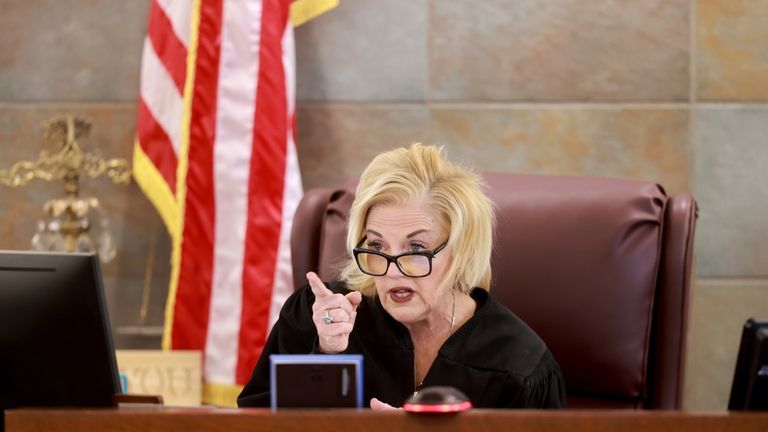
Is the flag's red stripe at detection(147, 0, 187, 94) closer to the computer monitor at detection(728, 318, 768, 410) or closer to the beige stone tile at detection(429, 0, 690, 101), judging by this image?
the beige stone tile at detection(429, 0, 690, 101)

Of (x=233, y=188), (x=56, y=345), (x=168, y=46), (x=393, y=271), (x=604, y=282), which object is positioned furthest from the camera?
(x=168, y=46)

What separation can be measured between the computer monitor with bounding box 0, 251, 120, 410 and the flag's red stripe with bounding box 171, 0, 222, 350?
1.46 m

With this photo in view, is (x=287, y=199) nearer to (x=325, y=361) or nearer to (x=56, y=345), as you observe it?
(x=56, y=345)

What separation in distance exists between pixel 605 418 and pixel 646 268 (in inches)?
42.0

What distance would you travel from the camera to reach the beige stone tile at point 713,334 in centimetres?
323

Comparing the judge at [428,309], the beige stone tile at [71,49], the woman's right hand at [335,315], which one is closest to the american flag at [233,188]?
the beige stone tile at [71,49]

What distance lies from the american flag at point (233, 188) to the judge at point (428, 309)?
2.90 ft

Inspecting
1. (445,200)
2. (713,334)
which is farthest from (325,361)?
(713,334)

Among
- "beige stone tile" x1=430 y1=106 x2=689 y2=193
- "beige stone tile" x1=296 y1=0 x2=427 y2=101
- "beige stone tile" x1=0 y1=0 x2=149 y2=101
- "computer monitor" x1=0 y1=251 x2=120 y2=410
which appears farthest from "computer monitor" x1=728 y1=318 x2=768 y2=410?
"beige stone tile" x1=0 y1=0 x2=149 y2=101

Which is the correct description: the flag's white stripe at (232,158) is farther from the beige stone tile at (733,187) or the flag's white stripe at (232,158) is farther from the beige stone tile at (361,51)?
the beige stone tile at (733,187)

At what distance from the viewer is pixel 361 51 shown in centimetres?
325

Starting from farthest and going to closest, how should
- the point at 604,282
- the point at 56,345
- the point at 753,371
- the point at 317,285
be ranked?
1. the point at 604,282
2. the point at 317,285
3. the point at 56,345
4. the point at 753,371

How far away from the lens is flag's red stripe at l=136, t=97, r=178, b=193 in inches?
122

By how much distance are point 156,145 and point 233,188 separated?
0.97ft
